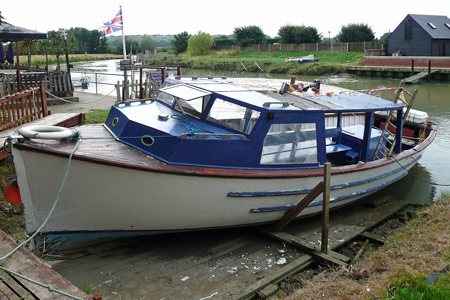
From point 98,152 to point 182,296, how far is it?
7.52ft

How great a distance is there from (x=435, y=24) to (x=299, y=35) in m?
21.1

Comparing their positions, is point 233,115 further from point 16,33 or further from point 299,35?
point 299,35

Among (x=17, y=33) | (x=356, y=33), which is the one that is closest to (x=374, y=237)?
(x=17, y=33)

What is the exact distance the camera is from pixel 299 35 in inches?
2400

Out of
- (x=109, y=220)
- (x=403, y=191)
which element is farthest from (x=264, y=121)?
(x=403, y=191)

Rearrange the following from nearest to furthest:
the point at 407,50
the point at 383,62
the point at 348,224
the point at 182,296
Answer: the point at 182,296, the point at 348,224, the point at 383,62, the point at 407,50

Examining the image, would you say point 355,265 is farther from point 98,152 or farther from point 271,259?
point 98,152

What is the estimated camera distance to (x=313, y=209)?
737 cm

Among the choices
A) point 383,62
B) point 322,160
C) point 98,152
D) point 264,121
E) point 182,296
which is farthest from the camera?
point 383,62

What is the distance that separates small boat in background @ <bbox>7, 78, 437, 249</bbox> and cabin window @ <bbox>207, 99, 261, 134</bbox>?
0.06 feet

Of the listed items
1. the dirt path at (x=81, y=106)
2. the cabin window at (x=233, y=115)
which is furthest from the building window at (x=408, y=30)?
the cabin window at (x=233, y=115)

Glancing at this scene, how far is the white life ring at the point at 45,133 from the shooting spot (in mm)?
5165

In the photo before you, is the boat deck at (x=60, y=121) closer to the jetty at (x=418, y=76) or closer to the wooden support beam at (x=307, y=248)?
the wooden support beam at (x=307, y=248)

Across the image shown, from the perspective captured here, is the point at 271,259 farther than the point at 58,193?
Yes
